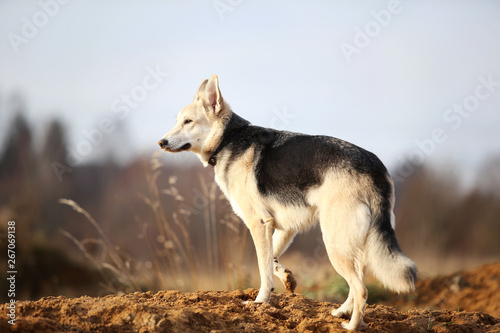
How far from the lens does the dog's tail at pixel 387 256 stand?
410 cm

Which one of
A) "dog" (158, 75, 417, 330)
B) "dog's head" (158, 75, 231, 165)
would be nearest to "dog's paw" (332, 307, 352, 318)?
"dog" (158, 75, 417, 330)

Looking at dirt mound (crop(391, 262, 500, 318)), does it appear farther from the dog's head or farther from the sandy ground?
the dog's head

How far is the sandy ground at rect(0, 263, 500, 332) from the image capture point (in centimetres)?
390

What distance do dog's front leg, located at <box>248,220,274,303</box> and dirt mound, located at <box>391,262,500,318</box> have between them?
4627mm

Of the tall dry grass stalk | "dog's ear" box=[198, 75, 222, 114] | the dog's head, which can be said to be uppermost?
"dog's ear" box=[198, 75, 222, 114]

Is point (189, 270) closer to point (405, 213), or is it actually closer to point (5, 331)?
point (5, 331)

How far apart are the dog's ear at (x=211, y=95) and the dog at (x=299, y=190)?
12mm

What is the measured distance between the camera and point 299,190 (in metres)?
4.84

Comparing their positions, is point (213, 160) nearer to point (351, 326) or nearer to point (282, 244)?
point (282, 244)

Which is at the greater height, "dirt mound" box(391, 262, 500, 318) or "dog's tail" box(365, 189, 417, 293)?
"dog's tail" box(365, 189, 417, 293)

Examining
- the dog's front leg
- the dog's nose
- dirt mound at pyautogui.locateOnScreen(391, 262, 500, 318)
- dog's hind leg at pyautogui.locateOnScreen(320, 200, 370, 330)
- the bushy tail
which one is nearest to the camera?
the bushy tail

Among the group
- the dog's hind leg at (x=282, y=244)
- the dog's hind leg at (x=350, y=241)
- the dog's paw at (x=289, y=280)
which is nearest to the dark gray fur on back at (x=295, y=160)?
the dog's hind leg at (x=350, y=241)

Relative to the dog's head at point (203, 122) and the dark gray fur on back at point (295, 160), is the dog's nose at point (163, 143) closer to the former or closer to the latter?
the dog's head at point (203, 122)

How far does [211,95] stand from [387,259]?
9.49ft
